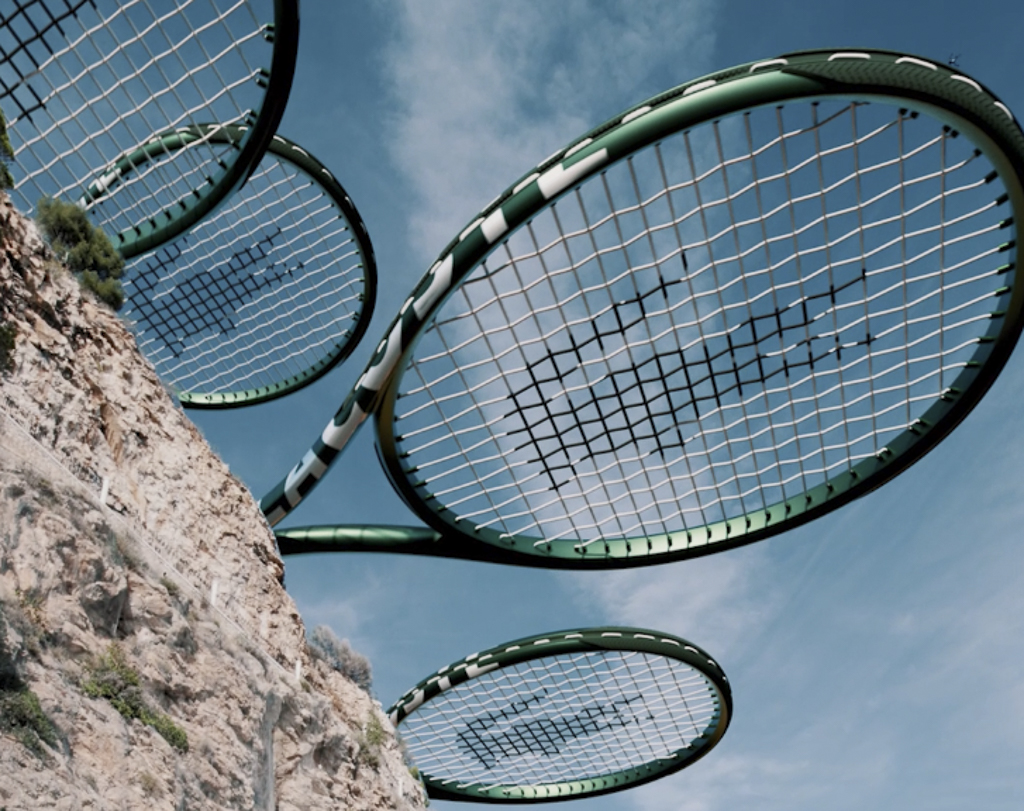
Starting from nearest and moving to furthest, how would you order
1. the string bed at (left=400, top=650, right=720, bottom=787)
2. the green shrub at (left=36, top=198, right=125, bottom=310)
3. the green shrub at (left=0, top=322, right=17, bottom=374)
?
1. the green shrub at (left=0, top=322, right=17, bottom=374)
2. the green shrub at (left=36, top=198, right=125, bottom=310)
3. the string bed at (left=400, top=650, right=720, bottom=787)

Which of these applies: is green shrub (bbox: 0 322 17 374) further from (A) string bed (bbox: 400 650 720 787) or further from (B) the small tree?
(A) string bed (bbox: 400 650 720 787)

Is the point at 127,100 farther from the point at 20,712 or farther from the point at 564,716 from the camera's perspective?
the point at 564,716

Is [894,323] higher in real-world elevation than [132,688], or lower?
higher

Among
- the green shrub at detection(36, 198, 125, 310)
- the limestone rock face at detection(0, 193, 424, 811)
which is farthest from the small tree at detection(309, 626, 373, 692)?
the green shrub at detection(36, 198, 125, 310)

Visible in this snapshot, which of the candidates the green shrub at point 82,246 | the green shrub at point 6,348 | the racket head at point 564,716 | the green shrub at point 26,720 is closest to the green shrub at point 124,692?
the green shrub at point 26,720

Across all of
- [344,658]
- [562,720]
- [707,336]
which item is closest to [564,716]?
[562,720]

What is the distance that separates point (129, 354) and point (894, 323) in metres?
7.50

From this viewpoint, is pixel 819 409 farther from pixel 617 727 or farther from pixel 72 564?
pixel 617 727

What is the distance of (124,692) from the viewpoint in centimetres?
618

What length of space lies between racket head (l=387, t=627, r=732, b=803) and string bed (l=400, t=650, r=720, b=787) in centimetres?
2

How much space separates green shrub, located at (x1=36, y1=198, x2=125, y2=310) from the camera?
32.5ft

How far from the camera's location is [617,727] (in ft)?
51.8

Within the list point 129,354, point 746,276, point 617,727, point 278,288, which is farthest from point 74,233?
point 617,727

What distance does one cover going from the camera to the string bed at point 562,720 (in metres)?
14.9
